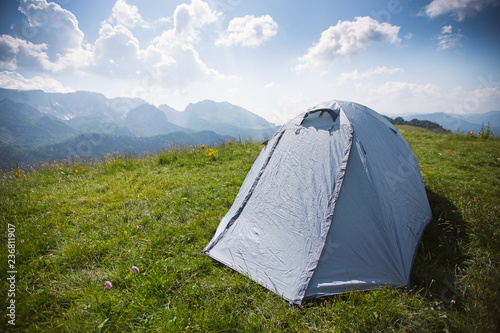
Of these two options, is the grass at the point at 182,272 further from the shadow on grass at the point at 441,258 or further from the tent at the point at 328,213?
the tent at the point at 328,213

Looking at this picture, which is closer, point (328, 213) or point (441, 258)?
point (328, 213)

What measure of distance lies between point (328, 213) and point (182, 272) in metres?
2.42

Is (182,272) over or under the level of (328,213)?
under

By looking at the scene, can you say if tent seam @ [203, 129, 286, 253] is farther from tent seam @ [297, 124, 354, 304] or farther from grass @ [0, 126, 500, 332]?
tent seam @ [297, 124, 354, 304]

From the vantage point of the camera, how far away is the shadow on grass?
108 inches

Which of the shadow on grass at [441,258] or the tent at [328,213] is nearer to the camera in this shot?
the shadow on grass at [441,258]

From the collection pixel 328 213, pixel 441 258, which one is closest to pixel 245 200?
pixel 328 213

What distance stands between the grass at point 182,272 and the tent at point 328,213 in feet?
0.85

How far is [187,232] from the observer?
13.7 ft

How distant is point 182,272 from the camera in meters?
3.19

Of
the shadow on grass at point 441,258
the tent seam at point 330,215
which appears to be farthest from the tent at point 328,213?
the shadow on grass at point 441,258

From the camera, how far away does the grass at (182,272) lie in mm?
2369

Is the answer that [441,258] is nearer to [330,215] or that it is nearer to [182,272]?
[330,215]

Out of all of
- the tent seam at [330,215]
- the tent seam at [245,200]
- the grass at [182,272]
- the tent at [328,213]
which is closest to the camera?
the grass at [182,272]
